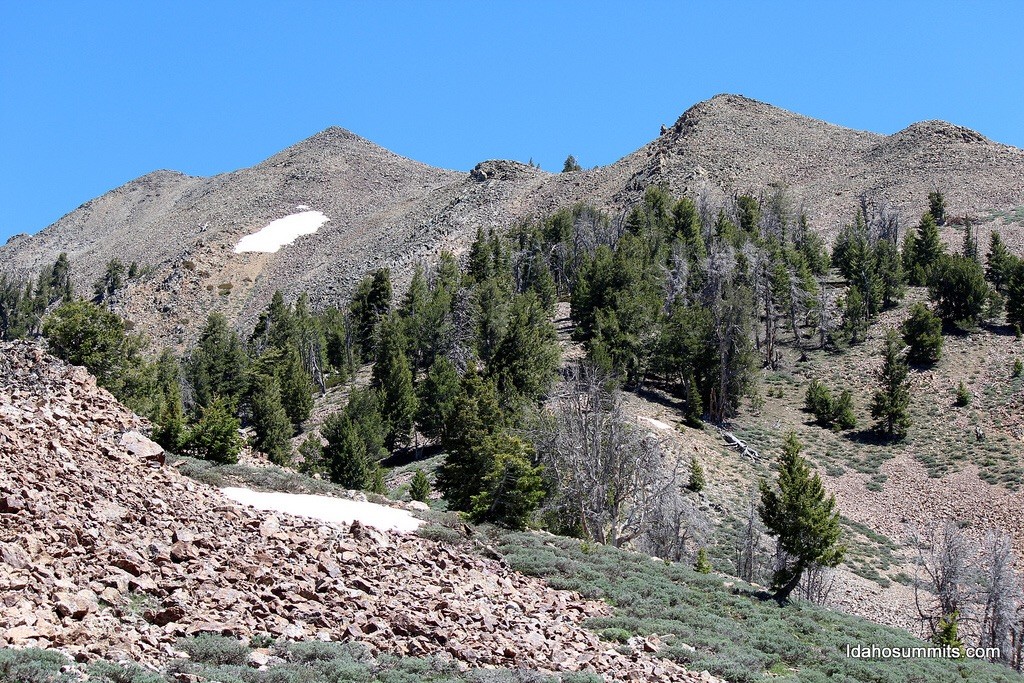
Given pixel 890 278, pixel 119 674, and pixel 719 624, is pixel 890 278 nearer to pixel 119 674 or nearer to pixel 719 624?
pixel 719 624

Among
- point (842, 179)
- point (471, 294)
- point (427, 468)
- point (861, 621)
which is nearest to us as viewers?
point (861, 621)

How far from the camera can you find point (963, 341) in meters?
57.8

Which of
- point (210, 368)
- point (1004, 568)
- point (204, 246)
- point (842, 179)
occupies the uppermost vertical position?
point (842, 179)

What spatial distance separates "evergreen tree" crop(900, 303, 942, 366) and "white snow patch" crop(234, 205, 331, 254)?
79482mm

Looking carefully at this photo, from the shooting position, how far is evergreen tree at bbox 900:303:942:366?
183 ft

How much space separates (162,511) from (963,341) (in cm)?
5629

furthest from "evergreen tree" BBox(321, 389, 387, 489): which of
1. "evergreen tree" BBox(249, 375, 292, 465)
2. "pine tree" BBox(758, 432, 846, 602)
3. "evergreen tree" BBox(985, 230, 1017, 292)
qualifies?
"evergreen tree" BBox(985, 230, 1017, 292)

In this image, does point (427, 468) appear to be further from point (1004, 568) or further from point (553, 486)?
point (1004, 568)

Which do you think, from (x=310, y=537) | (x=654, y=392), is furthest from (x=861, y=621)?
(x=654, y=392)

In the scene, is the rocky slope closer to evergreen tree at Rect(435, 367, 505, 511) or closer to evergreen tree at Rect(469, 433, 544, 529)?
evergreen tree at Rect(435, 367, 505, 511)

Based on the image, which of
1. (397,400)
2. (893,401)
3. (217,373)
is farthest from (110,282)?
(893,401)

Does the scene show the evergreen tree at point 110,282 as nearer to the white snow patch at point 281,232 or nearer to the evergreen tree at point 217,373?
the white snow patch at point 281,232

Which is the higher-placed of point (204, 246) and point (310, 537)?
point (204, 246)

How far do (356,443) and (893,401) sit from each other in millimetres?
32283
